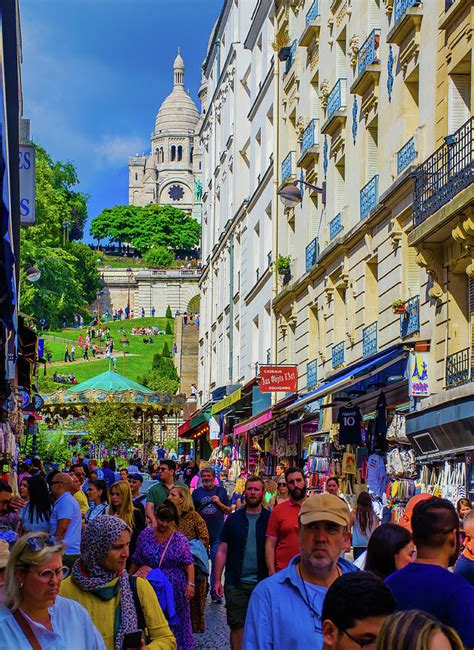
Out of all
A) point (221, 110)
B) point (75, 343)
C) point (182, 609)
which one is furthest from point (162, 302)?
point (182, 609)

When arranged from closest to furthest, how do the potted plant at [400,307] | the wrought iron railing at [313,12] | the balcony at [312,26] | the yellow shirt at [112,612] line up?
the yellow shirt at [112,612], the potted plant at [400,307], the balcony at [312,26], the wrought iron railing at [313,12]

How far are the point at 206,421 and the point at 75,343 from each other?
7855cm

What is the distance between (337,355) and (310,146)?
5.63 meters

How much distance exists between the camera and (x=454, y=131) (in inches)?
701

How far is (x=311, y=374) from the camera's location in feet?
96.5

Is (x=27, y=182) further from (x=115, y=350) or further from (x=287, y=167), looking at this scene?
(x=115, y=350)

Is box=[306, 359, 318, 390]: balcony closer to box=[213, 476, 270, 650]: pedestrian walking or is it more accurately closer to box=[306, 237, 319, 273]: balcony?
box=[306, 237, 319, 273]: balcony

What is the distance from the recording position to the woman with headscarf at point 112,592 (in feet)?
19.4

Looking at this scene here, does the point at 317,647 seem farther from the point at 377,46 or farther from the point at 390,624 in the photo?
the point at 377,46

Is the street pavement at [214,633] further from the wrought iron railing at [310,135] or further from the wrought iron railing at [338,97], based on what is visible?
the wrought iron railing at [310,135]

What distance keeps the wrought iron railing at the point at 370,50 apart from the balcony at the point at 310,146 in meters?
5.02

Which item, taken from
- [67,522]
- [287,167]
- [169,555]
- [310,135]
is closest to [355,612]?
[169,555]

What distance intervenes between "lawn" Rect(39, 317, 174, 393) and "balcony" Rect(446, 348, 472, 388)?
7328cm

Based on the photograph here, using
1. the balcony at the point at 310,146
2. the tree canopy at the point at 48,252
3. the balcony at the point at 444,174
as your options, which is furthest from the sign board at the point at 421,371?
the tree canopy at the point at 48,252
